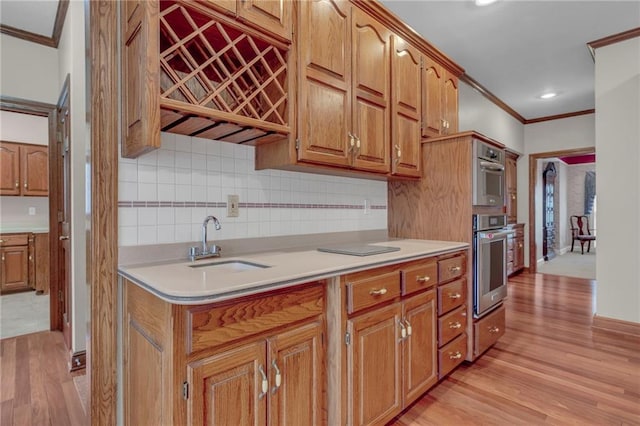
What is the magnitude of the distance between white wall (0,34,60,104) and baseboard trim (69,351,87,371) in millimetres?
2210

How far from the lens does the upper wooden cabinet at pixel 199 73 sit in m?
1.27

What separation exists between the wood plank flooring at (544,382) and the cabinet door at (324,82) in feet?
4.98

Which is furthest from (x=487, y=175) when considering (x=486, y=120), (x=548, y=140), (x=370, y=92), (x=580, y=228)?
(x=580, y=228)

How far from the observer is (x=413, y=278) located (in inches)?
72.9

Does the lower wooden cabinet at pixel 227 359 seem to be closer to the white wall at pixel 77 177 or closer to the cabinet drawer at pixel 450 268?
the cabinet drawer at pixel 450 268

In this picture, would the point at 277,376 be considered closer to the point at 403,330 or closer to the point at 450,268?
→ the point at 403,330

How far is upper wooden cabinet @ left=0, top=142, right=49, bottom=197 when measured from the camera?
14.9 ft

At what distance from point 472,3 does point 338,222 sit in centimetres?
203

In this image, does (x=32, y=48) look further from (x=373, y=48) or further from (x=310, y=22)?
(x=373, y=48)

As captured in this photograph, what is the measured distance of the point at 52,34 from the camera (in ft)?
9.71

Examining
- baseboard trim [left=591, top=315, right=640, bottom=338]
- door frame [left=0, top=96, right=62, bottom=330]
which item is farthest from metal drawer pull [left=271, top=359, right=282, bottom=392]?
baseboard trim [left=591, top=315, right=640, bottom=338]

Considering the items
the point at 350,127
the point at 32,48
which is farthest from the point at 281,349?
the point at 32,48

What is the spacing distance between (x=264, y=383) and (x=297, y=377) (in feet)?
0.54

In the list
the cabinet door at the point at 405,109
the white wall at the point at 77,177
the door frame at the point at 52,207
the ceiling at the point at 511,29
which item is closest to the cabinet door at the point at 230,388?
the cabinet door at the point at 405,109
